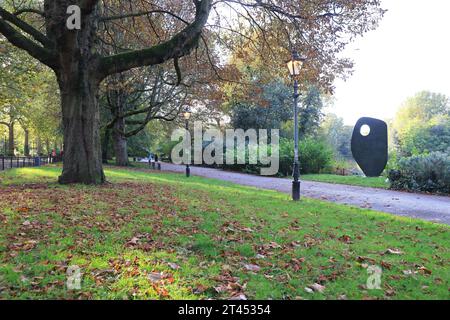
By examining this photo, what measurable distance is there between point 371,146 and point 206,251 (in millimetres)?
17556

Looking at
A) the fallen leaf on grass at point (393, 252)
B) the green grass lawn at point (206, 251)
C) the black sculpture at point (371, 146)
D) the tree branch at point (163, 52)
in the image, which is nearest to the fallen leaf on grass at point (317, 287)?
the green grass lawn at point (206, 251)

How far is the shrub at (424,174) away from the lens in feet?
44.9

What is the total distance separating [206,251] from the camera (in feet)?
16.0

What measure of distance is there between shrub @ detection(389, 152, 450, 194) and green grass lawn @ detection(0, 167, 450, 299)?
23.5 feet

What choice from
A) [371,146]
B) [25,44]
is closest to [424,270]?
[25,44]

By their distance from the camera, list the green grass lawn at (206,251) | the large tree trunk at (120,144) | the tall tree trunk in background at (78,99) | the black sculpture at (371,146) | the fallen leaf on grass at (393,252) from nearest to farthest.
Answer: the green grass lawn at (206,251) → the fallen leaf on grass at (393,252) → the tall tree trunk in background at (78,99) → the black sculpture at (371,146) → the large tree trunk at (120,144)

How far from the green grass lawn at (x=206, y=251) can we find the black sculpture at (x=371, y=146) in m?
12.8

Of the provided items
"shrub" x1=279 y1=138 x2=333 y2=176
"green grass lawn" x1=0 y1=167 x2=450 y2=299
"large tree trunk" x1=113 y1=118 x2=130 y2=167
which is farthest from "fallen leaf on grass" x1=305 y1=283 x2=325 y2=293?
"large tree trunk" x1=113 y1=118 x2=130 y2=167

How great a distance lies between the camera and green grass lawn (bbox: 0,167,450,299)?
3625 mm

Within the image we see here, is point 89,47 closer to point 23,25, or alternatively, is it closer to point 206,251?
point 23,25

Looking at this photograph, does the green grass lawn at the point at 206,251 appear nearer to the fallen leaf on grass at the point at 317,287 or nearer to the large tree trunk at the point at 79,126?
the fallen leaf on grass at the point at 317,287

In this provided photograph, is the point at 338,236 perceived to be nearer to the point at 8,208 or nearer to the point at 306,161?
the point at 8,208

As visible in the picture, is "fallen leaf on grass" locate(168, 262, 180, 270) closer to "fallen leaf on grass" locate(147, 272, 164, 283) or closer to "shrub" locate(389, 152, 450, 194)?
"fallen leaf on grass" locate(147, 272, 164, 283)
